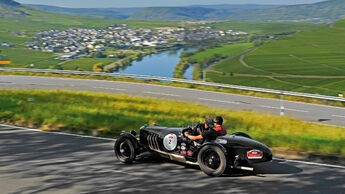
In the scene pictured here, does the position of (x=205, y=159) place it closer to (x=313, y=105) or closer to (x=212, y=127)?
(x=212, y=127)

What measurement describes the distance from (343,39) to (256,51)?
3965 cm

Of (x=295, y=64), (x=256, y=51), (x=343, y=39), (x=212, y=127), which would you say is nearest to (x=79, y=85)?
(x=212, y=127)

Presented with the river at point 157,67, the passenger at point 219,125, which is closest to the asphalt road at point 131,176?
the passenger at point 219,125

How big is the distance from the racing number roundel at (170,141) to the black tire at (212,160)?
86cm

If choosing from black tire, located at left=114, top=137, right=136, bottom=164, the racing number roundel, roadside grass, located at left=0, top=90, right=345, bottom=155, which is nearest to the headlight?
the racing number roundel

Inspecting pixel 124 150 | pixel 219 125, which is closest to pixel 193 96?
pixel 124 150

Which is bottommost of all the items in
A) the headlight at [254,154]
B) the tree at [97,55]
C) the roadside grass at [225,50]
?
the headlight at [254,154]

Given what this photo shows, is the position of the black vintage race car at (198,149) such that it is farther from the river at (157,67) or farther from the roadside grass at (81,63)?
the roadside grass at (81,63)

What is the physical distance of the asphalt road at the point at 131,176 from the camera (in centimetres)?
733

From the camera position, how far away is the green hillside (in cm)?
7800

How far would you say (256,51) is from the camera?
116750 millimetres

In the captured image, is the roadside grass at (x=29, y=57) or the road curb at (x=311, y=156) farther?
the roadside grass at (x=29, y=57)

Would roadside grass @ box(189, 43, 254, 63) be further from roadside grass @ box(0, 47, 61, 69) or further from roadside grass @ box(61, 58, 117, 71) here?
roadside grass @ box(0, 47, 61, 69)

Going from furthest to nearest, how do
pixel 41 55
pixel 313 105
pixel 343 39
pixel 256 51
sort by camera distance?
pixel 343 39 → pixel 256 51 → pixel 41 55 → pixel 313 105
